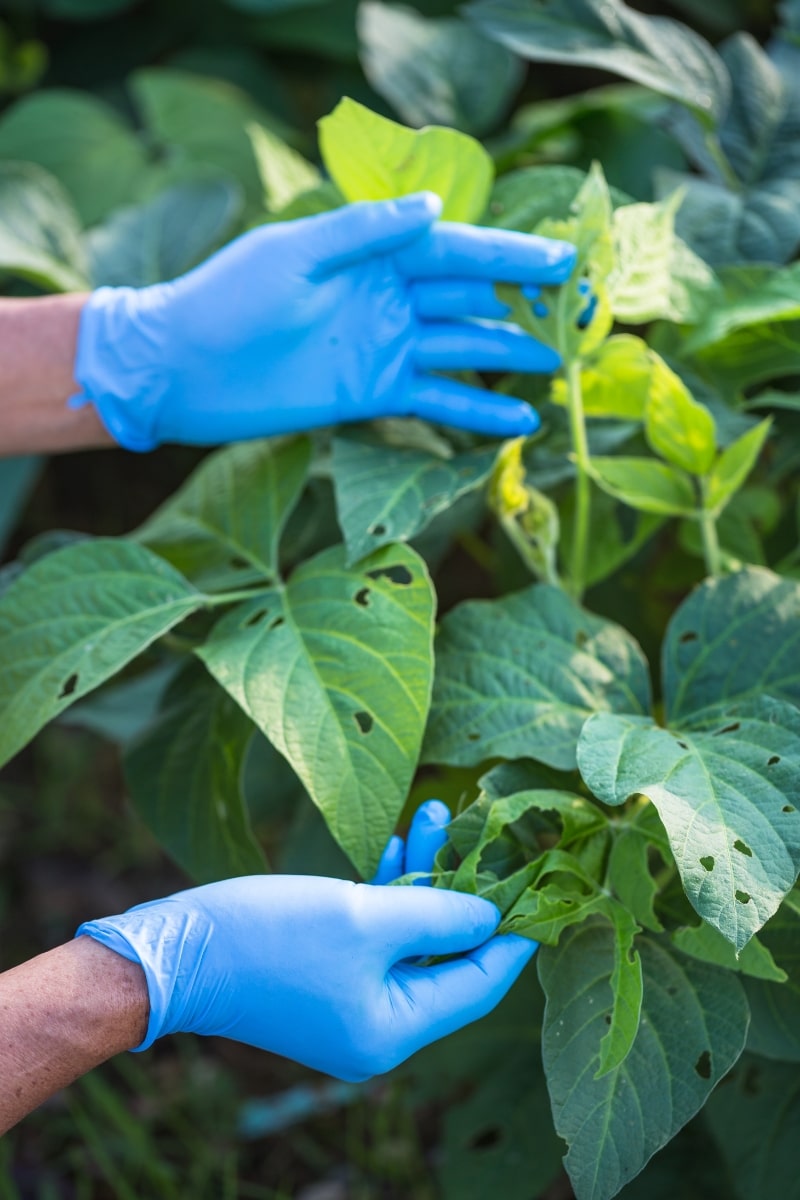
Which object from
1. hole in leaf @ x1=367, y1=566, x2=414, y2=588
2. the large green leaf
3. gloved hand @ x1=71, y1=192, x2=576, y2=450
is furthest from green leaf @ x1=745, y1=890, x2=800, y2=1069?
the large green leaf

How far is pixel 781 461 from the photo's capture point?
1313 mm

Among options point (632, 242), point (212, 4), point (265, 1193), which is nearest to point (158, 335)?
point (632, 242)

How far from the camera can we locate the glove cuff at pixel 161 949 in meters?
0.88

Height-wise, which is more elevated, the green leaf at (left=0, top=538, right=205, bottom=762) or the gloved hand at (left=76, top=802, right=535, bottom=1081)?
the green leaf at (left=0, top=538, right=205, bottom=762)

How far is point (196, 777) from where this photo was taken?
47.5 inches

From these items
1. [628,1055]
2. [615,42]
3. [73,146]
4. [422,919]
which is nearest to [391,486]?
[422,919]

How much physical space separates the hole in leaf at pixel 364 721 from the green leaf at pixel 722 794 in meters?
0.20

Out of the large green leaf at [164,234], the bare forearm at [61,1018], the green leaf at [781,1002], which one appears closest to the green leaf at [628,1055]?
the green leaf at [781,1002]

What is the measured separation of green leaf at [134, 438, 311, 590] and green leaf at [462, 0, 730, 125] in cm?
56

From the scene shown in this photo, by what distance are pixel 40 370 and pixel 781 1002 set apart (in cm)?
104

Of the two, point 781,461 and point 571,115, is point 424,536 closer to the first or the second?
point 781,461

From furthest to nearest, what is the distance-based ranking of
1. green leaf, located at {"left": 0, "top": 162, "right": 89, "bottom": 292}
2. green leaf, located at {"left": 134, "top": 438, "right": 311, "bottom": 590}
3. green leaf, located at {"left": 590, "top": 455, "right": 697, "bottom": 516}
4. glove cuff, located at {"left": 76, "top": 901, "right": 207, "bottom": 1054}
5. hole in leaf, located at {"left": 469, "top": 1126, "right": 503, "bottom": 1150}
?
green leaf, located at {"left": 0, "top": 162, "right": 89, "bottom": 292}
hole in leaf, located at {"left": 469, "top": 1126, "right": 503, "bottom": 1150}
green leaf, located at {"left": 134, "top": 438, "right": 311, "bottom": 590}
green leaf, located at {"left": 590, "top": 455, "right": 697, "bottom": 516}
glove cuff, located at {"left": 76, "top": 901, "right": 207, "bottom": 1054}

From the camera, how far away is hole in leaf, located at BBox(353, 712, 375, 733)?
992 mm

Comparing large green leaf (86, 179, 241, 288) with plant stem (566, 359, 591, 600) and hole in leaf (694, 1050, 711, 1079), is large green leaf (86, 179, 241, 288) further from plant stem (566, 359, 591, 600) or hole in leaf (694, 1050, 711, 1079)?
hole in leaf (694, 1050, 711, 1079)
